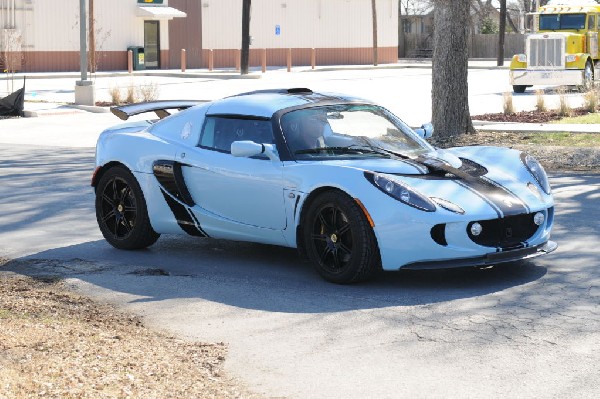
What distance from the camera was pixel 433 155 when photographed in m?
9.32

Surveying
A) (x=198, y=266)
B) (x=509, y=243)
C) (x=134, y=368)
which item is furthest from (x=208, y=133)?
(x=134, y=368)

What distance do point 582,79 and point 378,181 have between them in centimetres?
2867

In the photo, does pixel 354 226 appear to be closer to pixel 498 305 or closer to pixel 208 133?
pixel 498 305

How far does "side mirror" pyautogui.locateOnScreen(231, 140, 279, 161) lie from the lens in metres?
8.95

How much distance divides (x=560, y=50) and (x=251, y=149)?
28801mm

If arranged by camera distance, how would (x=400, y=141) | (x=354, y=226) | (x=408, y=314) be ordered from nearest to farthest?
(x=408, y=314), (x=354, y=226), (x=400, y=141)

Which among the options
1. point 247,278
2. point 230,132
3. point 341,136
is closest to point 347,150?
point 341,136

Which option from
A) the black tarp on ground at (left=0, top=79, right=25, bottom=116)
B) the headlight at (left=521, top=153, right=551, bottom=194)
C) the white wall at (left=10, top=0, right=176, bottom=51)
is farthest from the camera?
the white wall at (left=10, top=0, right=176, bottom=51)

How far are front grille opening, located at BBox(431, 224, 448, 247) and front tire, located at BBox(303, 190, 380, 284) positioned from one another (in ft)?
1.34

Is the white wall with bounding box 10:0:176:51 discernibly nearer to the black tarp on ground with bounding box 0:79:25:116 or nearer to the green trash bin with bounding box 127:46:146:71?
the green trash bin with bounding box 127:46:146:71

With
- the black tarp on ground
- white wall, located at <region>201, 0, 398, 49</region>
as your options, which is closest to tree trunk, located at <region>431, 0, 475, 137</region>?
the black tarp on ground

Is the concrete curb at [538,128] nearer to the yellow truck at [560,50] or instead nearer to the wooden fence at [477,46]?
the yellow truck at [560,50]

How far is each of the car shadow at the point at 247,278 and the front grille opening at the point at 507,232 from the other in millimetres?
297

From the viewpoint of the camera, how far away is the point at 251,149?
895cm
